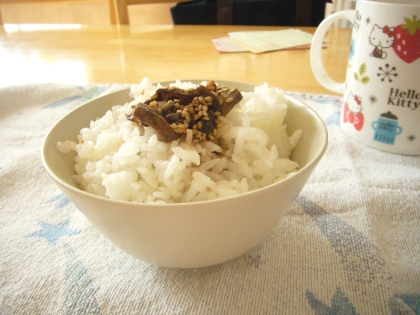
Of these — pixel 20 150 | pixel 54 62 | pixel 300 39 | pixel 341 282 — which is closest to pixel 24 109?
pixel 20 150

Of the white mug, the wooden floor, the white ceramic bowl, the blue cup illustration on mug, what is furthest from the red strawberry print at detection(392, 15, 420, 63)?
the wooden floor

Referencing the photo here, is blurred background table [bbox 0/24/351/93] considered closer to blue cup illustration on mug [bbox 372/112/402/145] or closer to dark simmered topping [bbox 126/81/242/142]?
blue cup illustration on mug [bbox 372/112/402/145]

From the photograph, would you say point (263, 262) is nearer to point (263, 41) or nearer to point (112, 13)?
point (263, 41)

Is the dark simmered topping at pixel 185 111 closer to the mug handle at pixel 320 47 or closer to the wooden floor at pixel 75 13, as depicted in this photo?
the mug handle at pixel 320 47

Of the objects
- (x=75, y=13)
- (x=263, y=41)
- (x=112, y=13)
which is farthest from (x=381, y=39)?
(x=75, y=13)

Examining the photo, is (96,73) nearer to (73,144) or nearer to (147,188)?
(73,144)

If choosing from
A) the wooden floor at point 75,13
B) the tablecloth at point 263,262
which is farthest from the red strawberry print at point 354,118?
the wooden floor at point 75,13

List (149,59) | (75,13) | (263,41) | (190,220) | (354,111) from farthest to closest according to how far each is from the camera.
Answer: (75,13)
(263,41)
(149,59)
(354,111)
(190,220)
